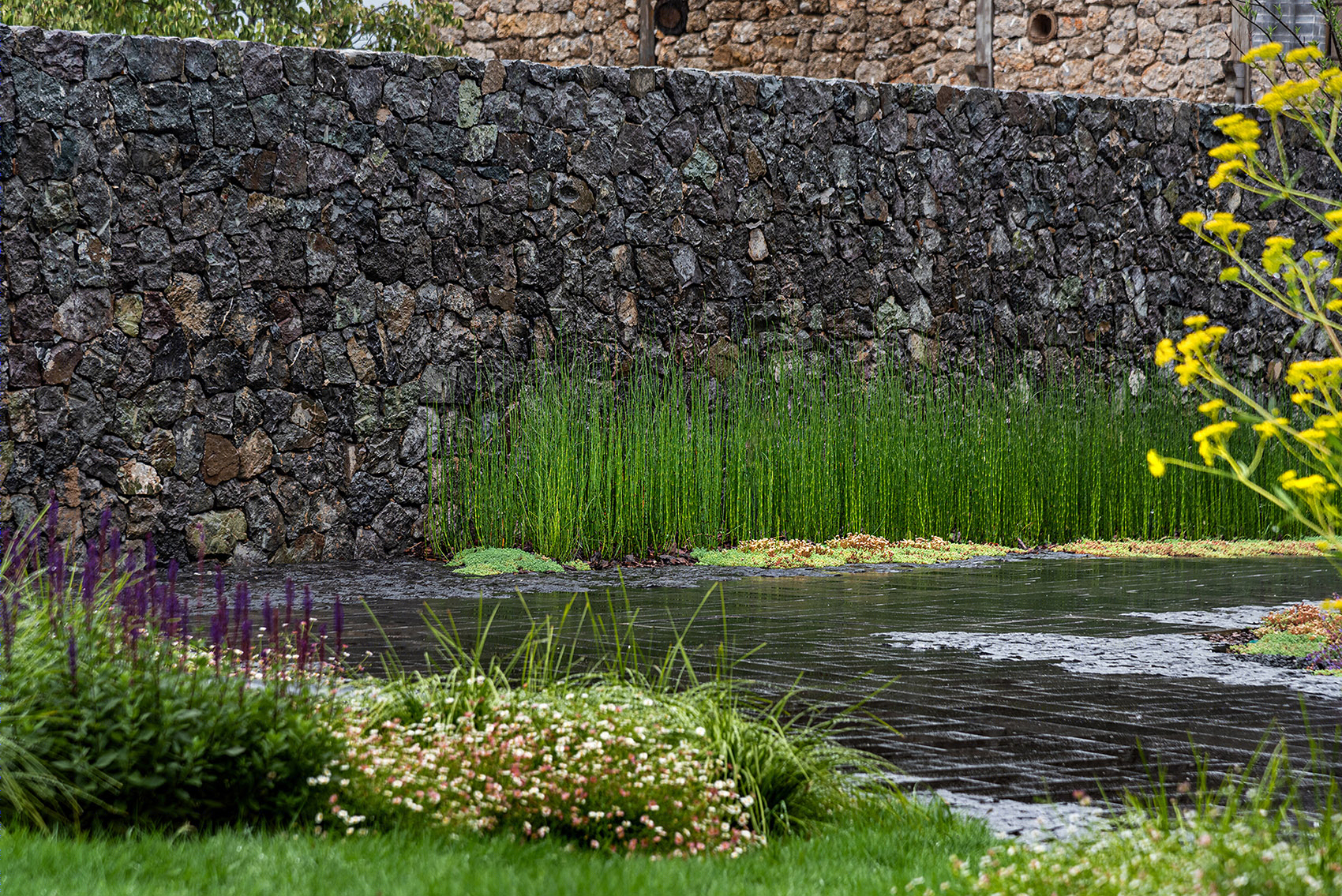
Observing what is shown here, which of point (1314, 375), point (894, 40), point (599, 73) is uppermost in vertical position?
point (894, 40)

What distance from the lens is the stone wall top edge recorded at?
826 centimetres

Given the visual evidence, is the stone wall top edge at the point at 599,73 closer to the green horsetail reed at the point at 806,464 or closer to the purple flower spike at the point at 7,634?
the green horsetail reed at the point at 806,464

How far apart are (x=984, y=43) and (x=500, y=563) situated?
27.3 ft

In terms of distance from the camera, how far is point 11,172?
8055mm

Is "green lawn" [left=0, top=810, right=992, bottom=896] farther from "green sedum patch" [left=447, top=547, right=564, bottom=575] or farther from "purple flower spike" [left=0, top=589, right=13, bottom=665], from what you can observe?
"green sedum patch" [left=447, top=547, right=564, bottom=575]

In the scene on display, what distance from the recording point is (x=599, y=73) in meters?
9.55

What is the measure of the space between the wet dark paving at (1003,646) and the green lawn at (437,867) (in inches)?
22.2

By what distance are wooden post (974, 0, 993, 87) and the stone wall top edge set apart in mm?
2474

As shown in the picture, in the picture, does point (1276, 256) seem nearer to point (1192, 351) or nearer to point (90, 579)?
point (1192, 351)

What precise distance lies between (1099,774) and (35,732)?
223cm

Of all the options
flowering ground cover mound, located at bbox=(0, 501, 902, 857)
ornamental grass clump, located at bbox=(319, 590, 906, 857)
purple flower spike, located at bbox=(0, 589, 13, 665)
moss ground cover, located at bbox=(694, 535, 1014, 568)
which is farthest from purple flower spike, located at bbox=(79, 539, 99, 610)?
moss ground cover, located at bbox=(694, 535, 1014, 568)

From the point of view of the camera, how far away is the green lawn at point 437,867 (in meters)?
2.39

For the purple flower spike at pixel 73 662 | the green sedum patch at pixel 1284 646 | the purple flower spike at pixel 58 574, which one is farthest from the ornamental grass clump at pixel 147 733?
the green sedum patch at pixel 1284 646

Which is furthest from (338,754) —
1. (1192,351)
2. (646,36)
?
(646,36)
